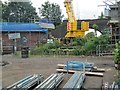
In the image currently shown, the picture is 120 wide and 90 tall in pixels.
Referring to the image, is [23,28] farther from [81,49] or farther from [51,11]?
[51,11]

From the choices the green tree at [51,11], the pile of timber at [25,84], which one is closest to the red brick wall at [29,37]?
the pile of timber at [25,84]

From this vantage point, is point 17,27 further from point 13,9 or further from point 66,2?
point 13,9

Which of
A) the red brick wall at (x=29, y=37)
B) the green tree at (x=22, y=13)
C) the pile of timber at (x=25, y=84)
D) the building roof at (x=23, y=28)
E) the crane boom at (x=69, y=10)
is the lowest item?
the pile of timber at (x=25, y=84)

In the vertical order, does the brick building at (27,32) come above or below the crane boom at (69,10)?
below

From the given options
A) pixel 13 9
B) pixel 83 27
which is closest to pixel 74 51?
pixel 83 27

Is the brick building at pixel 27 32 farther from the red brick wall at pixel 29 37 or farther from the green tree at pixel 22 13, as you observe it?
the green tree at pixel 22 13

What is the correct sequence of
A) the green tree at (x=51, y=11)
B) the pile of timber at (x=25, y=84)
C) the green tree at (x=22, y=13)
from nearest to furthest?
the pile of timber at (x=25, y=84) → the green tree at (x=22, y=13) → the green tree at (x=51, y=11)

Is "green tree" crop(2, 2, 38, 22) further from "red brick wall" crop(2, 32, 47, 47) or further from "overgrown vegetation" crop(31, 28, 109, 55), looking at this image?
"overgrown vegetation" crop(31, 28, 109, 55)

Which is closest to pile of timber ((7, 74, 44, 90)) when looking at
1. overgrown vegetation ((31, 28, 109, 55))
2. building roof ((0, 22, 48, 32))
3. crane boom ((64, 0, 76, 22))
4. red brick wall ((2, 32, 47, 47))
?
overgrown vegetation ((31, 28, 109, 55))

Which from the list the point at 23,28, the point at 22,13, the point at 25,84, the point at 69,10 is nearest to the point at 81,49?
the point at 23,28

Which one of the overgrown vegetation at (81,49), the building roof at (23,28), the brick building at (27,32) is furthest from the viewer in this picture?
the building roof at (23,28)

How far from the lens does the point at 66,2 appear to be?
3036cm

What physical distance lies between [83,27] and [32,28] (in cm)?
580

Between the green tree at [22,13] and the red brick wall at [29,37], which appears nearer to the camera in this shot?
the red brick wall at [29,37]
